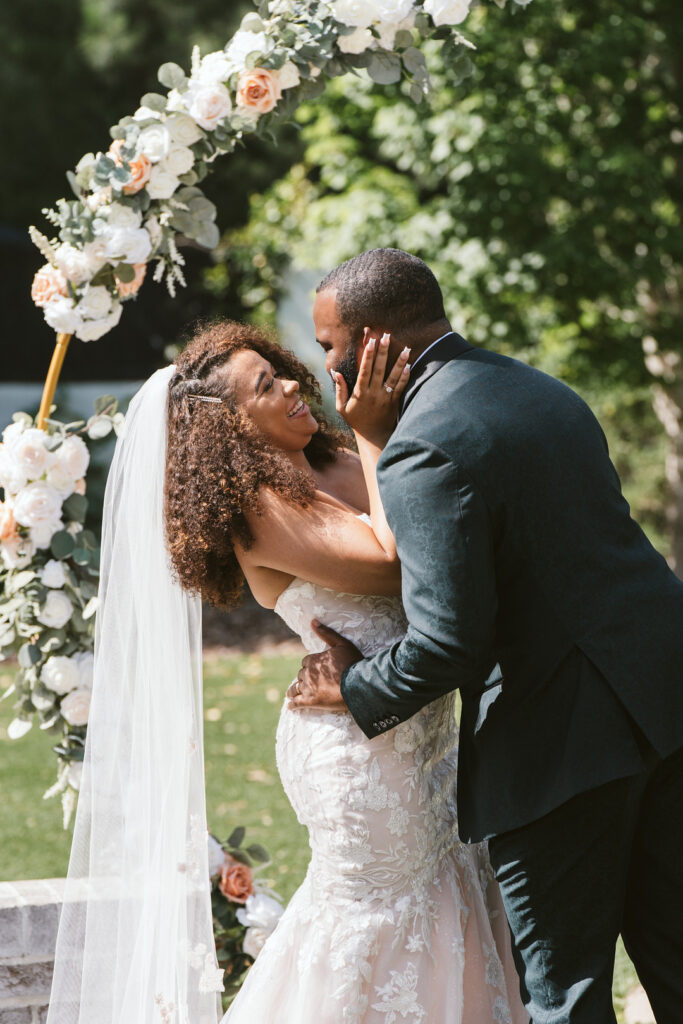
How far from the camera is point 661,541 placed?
13.5m

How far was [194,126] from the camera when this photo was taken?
3.61m

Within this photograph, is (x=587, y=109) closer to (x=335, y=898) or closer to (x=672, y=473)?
(x=672, y=473)

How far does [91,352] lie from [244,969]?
1203 cm

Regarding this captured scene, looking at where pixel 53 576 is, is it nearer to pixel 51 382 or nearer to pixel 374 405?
pixel 51 382

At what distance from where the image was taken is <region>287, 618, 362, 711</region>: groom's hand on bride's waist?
109 inches

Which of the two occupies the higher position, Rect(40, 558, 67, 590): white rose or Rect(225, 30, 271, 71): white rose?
Rect(225, 30, 271, 71): white rose

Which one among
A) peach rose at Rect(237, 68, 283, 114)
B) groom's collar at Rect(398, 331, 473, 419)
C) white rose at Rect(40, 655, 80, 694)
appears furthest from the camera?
white rose at Rect(40, 655, 80, 694)

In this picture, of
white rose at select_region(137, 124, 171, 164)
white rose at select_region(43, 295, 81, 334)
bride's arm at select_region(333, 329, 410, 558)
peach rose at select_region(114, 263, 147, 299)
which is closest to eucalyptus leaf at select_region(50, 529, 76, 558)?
white rose at select_region(43, 295, 81, 334)

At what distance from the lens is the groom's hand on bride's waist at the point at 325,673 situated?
9.10 feet

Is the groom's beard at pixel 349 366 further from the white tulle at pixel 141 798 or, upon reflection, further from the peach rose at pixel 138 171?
the peach rose at pixel 138 171

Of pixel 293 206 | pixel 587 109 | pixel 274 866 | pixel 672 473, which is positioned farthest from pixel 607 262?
pixel 274 866

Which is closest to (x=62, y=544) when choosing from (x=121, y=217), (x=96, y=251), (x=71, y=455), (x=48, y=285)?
(x=71, y=455)

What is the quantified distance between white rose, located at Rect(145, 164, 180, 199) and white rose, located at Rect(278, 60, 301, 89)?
0.44 meters

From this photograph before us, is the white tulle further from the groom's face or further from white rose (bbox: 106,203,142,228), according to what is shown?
white rose (bbox: 106,203,142,228)
